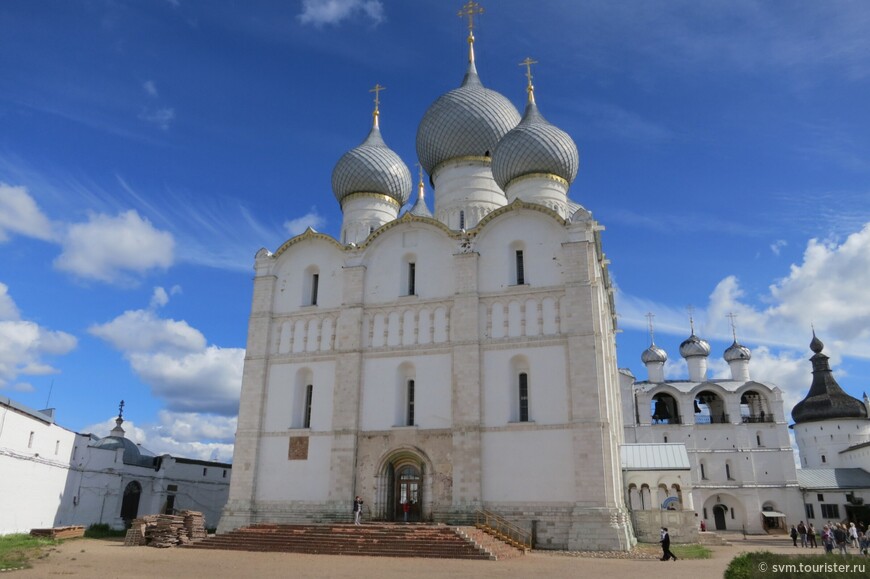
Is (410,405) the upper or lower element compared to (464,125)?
lower

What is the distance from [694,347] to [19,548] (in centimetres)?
4221

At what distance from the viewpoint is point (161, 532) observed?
20125mm

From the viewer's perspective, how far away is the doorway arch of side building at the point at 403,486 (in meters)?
21.4

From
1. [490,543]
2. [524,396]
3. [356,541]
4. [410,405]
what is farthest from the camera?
[410,405]

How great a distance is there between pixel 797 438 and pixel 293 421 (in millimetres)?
41062

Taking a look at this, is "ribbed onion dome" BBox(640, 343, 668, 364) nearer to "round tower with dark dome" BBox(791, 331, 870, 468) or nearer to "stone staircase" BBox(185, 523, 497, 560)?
"round tower with dark dome" BBox(791, 331, 870, 468)

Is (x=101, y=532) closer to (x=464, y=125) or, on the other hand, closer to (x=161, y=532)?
(x=161, y=532)

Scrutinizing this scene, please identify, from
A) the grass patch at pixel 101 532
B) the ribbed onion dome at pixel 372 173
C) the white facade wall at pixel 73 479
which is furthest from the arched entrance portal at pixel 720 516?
the grass patch at pixel 101 532

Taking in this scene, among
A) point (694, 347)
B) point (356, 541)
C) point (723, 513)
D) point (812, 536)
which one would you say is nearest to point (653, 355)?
point (694, 347)

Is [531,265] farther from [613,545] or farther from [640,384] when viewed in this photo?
[640,384]

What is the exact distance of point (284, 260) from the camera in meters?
26.0

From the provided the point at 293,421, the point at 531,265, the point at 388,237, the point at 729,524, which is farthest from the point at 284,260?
the point at 729,524

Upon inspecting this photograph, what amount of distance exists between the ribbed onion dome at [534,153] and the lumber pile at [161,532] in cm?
1677

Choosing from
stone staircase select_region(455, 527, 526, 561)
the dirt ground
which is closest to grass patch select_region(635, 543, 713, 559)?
the dirt ground
